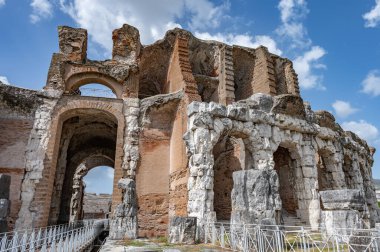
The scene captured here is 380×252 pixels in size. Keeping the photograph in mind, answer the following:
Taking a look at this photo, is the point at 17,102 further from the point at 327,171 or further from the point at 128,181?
the point at 327,171

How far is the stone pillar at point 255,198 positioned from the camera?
270 inches

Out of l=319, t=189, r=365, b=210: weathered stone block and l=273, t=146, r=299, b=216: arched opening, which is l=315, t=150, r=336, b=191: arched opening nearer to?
l=273, t=146, r=299, b=216: arched opening

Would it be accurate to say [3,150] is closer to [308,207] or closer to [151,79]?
[151,79]

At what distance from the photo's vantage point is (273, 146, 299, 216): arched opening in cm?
1222

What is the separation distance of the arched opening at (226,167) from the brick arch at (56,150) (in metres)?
4.27

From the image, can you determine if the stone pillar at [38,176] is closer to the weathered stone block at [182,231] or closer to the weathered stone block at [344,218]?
the weathered stone block at [182,231]

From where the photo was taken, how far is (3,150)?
1150cm

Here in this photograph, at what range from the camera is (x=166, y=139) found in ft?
42.2

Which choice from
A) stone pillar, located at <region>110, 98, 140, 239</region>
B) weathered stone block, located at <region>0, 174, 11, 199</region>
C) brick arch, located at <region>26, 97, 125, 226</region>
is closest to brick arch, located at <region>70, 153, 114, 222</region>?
brick arch, located at <region>26, 97, 125, 226</region>

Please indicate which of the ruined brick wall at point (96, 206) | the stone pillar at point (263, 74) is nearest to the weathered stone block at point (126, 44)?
the stone pillar at point (263, 74)

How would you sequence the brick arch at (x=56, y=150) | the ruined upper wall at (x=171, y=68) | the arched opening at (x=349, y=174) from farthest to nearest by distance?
the arched opening at (x=349, y=174) < the ruined upper wall at (x=171, y=68) < the brick arch at (x=56, y=150)

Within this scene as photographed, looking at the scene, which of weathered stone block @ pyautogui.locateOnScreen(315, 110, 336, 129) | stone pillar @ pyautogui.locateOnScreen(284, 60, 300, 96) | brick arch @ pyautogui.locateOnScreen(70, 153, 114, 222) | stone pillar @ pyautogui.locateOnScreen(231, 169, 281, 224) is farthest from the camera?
brick arch @ pyautogui.locateOnScreen(70, 153, 114, 222)

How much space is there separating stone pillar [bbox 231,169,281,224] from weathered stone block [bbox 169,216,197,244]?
131 cm

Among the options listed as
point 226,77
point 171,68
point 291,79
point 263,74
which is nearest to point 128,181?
point 171,68
